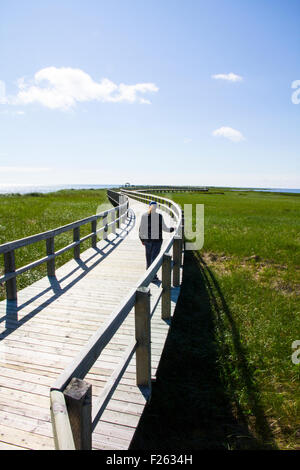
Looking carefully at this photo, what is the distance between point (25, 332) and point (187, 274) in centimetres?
675

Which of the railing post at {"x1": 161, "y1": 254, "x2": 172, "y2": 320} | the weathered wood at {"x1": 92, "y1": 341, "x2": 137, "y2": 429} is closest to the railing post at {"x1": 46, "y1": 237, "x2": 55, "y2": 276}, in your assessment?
the railing post at {"x1": 161, "y1": 254, "x2": 172, "y2": 320}

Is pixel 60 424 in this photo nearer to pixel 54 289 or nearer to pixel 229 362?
pixel 229 362

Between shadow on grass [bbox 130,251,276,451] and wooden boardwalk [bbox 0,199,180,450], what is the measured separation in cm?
59

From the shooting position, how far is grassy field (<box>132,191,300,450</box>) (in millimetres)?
4098

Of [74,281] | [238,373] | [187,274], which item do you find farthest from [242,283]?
[74,281]

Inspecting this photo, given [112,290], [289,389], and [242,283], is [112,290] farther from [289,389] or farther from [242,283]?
[242,283]

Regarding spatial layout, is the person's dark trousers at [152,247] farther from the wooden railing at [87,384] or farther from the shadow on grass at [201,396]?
the wooden railing at [87,384]

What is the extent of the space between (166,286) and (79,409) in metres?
3.48

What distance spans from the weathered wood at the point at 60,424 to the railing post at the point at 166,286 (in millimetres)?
3376

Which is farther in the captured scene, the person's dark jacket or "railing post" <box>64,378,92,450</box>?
the person's dark jacket

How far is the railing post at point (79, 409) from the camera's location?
1657mm

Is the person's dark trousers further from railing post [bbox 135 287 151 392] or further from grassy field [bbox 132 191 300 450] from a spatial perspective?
railing post [bbox 135 287 151 392]

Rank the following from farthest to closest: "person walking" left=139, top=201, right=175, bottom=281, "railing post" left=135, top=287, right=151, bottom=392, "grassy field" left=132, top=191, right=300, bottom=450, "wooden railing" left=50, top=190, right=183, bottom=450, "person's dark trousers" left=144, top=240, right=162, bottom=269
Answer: "person's dark trousers" left=144, top=240, right=162, bottom=269 → "person walking" left=139, top=201, right=175, bottom=281 → "grassy field" left=132, top=191, right=300, bottom=450 → "railing post" left=135, top=287, right=151, bottom=392 → "wooden railing" left=50, top=190, right=183, bottom=450

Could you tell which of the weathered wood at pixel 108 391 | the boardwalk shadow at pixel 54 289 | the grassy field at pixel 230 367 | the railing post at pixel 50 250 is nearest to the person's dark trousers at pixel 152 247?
the grassy field at pixel 230 367
